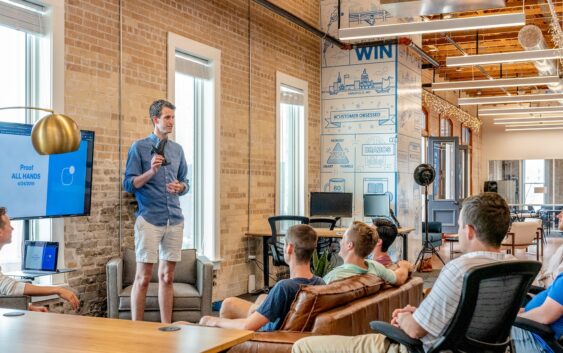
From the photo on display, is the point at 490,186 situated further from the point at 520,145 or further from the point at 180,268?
the point at 180,268

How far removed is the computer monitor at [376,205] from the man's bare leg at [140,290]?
5098 mm

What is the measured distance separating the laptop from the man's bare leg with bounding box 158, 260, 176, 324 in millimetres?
1214

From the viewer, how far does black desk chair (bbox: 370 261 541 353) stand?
107 inches

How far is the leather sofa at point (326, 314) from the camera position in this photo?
3152 millimetres

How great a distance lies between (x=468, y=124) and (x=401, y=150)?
11.4m

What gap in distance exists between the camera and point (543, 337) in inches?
129

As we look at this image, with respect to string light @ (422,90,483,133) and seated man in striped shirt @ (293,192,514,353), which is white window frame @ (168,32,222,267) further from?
string light @ (422,90,483,133)

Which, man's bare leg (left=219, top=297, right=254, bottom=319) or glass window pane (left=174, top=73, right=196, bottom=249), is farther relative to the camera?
glass window pane (left=174, top=73, right=196, bottom=249)

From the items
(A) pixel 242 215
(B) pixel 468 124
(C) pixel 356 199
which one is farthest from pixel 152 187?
(B) pixel 468 124

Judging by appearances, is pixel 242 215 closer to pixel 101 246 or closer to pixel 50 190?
pixel 101 246

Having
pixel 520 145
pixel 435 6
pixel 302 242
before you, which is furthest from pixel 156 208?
pixel 520 145

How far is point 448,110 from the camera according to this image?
61.3 feet

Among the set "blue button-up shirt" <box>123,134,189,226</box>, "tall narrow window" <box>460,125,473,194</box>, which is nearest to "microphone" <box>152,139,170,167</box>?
"blue button-up shirt" <box>123,134,189,226</box>

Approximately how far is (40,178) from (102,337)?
2690mm
